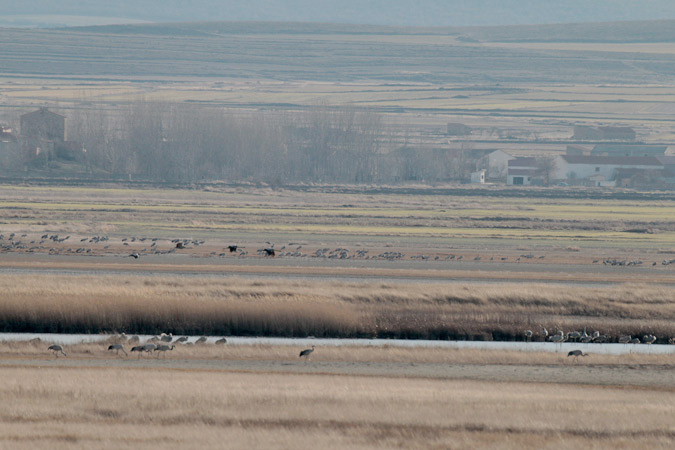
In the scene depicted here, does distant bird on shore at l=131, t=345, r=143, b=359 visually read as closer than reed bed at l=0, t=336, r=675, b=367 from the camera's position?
Yes

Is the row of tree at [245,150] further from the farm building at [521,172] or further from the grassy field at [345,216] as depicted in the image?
the grassy field at [345,216]

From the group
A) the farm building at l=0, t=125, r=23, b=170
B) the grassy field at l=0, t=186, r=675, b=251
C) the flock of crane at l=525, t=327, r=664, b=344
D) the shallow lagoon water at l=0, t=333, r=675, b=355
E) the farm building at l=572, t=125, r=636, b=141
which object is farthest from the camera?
the farm building at l=572, t=125, r=636, b=141

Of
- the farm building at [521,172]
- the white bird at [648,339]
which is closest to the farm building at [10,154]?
the farm building at [521,172]

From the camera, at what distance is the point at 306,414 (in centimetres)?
1830

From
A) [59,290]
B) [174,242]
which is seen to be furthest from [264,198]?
[59,290]

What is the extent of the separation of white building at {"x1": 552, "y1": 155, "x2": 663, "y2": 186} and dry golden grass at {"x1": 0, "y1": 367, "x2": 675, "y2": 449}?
10469 centimetres

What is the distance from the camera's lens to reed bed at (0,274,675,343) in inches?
1248

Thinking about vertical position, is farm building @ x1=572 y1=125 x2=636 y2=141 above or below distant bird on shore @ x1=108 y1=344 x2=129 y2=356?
below

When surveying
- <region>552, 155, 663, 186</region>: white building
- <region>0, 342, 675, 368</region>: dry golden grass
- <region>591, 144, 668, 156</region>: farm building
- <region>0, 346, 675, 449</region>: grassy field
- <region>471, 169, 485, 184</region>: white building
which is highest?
<region>0, 346, 675, 449</region>: grassy field

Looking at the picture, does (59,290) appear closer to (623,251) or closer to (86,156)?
(623,251)

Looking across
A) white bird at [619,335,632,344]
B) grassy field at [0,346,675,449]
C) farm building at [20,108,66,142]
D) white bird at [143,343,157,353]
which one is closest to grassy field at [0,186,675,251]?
farm building at [20,108,66,142]

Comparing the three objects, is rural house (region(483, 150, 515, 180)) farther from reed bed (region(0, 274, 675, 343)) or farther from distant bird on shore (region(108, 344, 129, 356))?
distant bird on shore (region(108, 344, 129, 356))

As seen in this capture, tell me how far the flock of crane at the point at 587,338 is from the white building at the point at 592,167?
9390 centimetres

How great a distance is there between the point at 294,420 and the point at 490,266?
33.3m
